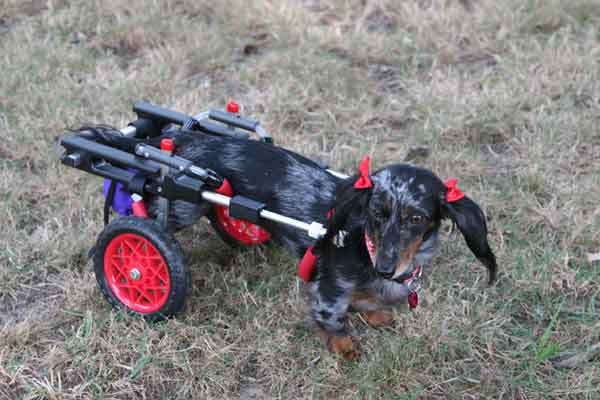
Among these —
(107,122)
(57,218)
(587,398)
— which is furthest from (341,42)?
(587,398)

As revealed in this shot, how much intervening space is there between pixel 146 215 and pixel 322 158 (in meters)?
1.44

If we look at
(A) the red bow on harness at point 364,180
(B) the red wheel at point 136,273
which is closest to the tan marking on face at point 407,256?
(A) the red bow on harness at point 364,180

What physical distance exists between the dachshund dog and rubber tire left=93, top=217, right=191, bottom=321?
1.02 feet

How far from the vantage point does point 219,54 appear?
17.0 feet

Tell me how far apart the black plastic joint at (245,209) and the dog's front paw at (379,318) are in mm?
746

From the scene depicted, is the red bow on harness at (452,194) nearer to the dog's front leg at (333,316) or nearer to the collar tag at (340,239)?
the collar tag at (340,239)

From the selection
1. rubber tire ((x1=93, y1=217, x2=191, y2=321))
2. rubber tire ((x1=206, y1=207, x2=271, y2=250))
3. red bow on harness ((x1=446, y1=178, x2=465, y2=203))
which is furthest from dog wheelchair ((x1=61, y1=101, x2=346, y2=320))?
red bow on harness ((x1=446, y1=178, x2=465, y2=203))

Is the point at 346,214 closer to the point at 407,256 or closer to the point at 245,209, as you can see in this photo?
the point at 407,256

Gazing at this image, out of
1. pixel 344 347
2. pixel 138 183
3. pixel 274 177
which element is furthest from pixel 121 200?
pixel 344 347

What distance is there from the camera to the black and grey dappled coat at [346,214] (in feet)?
8.40

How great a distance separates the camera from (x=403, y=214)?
256 cm

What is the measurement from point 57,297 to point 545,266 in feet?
7.64

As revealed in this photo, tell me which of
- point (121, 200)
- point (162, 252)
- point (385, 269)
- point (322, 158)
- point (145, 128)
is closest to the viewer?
point (385, 269)

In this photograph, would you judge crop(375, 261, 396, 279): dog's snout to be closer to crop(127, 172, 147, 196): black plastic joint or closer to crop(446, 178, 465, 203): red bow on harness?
crop(446, 178, 465, 203): red bow on harness
